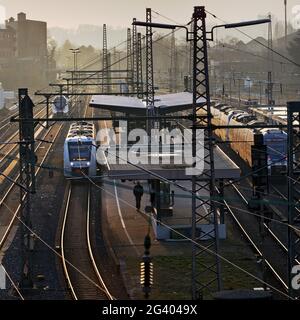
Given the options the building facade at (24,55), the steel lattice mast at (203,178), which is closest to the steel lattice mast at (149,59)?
the steel lattice mast at (203,178)

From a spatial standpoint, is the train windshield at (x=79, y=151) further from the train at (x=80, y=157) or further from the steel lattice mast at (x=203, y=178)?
the steel lattice mast at (x=203, y=178)

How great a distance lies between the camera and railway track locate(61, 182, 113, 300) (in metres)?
12.1

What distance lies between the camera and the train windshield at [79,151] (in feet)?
78.8

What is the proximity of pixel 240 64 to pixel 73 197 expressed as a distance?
181 feet

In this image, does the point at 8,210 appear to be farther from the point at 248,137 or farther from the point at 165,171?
the point at 248,137

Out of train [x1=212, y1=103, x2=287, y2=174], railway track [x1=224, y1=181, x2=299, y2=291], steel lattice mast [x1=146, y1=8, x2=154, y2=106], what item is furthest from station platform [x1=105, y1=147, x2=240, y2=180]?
steel lattice mast [x1=146, y1=8, x2=154, y2=106]

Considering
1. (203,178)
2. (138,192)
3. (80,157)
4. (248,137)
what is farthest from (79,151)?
(203,178)

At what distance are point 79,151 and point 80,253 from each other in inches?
376

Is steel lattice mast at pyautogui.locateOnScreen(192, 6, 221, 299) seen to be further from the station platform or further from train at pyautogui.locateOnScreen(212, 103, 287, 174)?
train at pyautogui.locateOnScreen(212, 103, 287, 174)

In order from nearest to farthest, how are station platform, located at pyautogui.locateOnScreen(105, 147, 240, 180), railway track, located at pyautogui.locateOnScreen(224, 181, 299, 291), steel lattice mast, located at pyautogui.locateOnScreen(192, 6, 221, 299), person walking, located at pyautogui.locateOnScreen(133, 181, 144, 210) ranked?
steel lattice mast, located at pyautogui.locateOnScreen(192, 6, 221, 299)
railway track, located at pyautogui.locateOnScreen(224, 181, 299, 291)
station platform, located at pyautogui.locateOnScreen(105, 147, 240, 180)
person walking, located at pyautogui.locateOnScreen(133, 181, 144, 210)

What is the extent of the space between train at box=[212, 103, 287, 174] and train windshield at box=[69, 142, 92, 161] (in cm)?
513

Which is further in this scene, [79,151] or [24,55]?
[24,55]

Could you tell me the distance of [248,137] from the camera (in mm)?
26625

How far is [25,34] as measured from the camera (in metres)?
77.1
